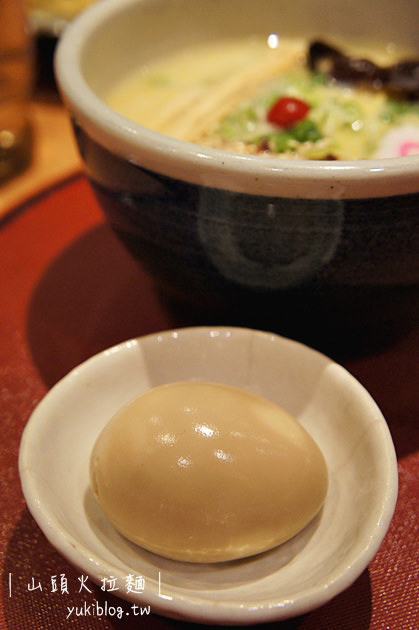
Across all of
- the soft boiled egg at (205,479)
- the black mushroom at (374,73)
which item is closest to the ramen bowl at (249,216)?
the soft boiled egg at (205,479)

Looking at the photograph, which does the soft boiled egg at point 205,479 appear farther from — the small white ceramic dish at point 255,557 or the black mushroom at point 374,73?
the black mushroom at point 374,73

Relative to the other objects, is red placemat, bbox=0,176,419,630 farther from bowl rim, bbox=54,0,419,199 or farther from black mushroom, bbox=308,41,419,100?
black mushroom, bbox=308,41,419,100

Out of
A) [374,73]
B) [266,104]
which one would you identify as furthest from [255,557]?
[374,73]

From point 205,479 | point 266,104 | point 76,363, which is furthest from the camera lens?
point 266,104

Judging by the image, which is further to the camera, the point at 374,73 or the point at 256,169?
the point at 374,73

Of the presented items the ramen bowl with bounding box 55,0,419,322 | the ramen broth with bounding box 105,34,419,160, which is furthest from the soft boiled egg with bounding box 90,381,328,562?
the ramen broth with bounding box 105,34,419,160

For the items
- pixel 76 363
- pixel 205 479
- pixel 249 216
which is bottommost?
pixel 76 363

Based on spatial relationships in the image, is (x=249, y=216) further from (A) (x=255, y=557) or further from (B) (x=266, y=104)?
→ (B) (x=266, y=104)
